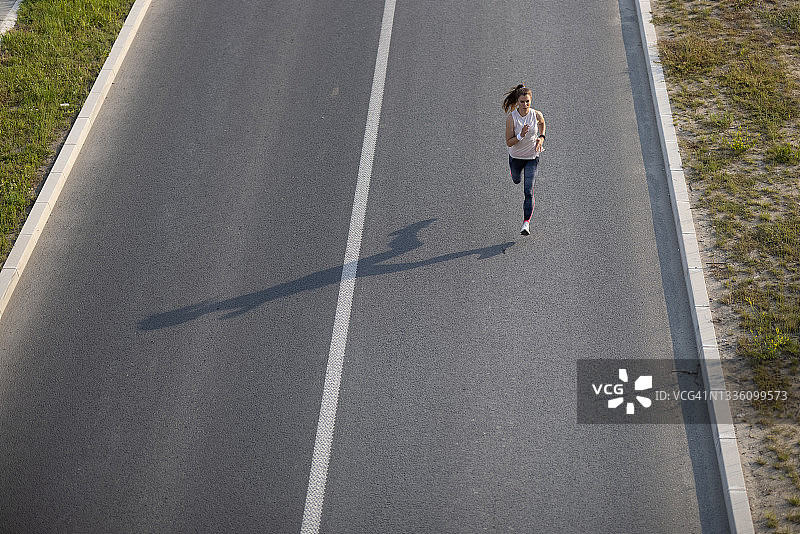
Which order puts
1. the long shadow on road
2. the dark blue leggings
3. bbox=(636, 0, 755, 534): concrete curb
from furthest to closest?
the dark blue leggings
the long shadow on road
bbox=(636, 0, 755, 534): concrete curb

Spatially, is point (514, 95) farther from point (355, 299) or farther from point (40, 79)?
point (40, 79)

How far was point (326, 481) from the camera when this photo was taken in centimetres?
716

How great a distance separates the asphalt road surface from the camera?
7137 millimetres

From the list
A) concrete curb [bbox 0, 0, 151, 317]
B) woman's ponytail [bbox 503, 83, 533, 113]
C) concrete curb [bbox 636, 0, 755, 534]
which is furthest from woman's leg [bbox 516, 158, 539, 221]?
concrete curb [bbox 0, 0, 151, 317]

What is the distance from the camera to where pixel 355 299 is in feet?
28.3

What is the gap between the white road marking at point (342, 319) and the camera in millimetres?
7094

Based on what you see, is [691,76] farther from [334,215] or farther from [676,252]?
[334,215]

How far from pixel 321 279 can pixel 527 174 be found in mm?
2728

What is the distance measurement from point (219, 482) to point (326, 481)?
1.04 metres

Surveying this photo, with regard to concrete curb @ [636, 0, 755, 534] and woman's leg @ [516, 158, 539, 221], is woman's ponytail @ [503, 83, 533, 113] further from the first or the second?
concrete curb @ [636, 0, 755, 534]

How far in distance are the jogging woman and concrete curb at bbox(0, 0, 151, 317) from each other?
596cm

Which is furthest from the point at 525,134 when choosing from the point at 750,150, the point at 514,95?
the point at 750,150

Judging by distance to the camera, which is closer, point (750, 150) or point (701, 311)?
point (701, 311)

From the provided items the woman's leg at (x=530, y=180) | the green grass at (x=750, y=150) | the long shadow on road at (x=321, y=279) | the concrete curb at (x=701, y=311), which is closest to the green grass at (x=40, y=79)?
the long shadow on road at (x=321, y=279)
